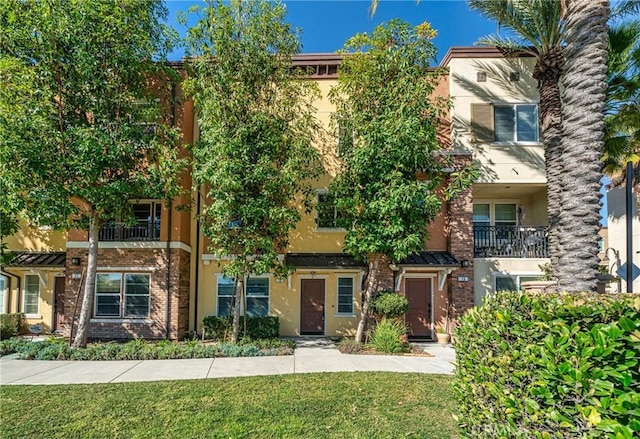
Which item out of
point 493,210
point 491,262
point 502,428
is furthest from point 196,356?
point 493,210

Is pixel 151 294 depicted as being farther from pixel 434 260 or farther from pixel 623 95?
pixel 623 95

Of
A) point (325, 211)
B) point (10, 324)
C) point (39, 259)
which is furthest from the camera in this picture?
point (39, 259)

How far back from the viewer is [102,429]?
547 centimetres

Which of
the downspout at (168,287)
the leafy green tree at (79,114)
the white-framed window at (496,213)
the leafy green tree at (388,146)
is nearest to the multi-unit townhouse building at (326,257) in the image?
the downspout at (168,287)

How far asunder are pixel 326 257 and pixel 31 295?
475 inches

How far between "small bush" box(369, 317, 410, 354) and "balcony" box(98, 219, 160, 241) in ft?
28.7

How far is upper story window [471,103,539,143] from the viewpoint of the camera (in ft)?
48.5

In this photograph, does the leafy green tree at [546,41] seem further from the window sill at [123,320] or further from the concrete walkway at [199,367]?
the window sill at [123,320]

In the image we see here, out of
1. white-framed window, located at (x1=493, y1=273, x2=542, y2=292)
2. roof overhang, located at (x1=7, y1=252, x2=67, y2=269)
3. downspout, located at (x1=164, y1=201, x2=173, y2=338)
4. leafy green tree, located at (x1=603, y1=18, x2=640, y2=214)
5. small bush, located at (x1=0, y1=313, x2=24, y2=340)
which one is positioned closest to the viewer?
leafy green tree, located at (x1=603, y1=18, x2=640, y2=214)

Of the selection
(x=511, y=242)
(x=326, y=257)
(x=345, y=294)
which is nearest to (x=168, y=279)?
(x=326, y=257)

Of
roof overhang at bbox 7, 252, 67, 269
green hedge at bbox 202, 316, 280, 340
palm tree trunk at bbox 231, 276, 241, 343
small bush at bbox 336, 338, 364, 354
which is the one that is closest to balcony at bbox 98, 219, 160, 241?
roof overhang at bbox 7, 252, 67, 269

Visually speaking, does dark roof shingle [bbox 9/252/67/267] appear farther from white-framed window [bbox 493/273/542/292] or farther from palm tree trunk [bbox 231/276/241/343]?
white-framed window [bbox 493/273/542/292]

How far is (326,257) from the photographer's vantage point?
14680 mm

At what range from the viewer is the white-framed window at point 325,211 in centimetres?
1373
